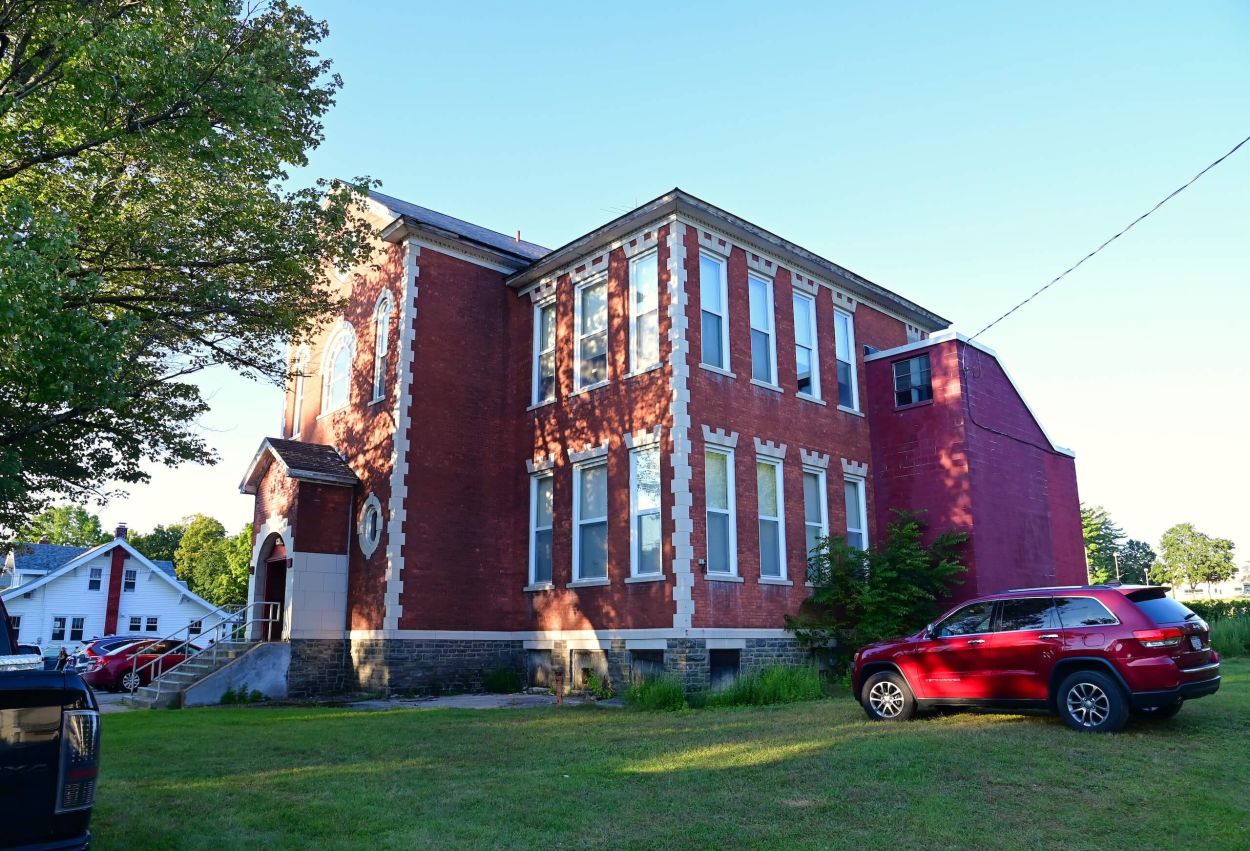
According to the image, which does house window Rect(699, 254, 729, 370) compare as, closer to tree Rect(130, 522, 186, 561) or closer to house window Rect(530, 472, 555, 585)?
house window Rect(530, 472, 555, 585)

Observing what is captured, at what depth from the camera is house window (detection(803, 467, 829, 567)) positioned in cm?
1897

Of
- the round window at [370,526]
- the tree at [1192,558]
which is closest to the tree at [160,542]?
the round window at [370,526]

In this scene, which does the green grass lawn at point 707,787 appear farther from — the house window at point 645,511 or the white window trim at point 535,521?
the white window trim at point 535,521

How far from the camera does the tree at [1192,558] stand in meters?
103

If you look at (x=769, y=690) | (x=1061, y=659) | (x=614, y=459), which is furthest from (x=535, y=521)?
(x=1061, y=659)

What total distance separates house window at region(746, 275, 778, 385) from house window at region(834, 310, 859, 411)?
2389mm

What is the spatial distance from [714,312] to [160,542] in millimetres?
92396

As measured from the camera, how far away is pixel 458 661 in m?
18.5

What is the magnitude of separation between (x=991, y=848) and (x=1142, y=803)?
1.90 metres

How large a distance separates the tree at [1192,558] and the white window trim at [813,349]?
97.2m

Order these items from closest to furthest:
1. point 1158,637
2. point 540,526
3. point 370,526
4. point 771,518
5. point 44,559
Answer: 1. point 1158,637
2. point 771,518
3. point 370,526
4. point 540,526
5. point 44,559

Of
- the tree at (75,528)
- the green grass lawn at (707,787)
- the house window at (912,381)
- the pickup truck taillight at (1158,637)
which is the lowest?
the green grass lawn at (707,787)

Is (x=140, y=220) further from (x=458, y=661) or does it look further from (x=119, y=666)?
(x=119, y=666)

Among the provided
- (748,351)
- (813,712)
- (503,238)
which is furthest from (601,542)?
(503,238)
